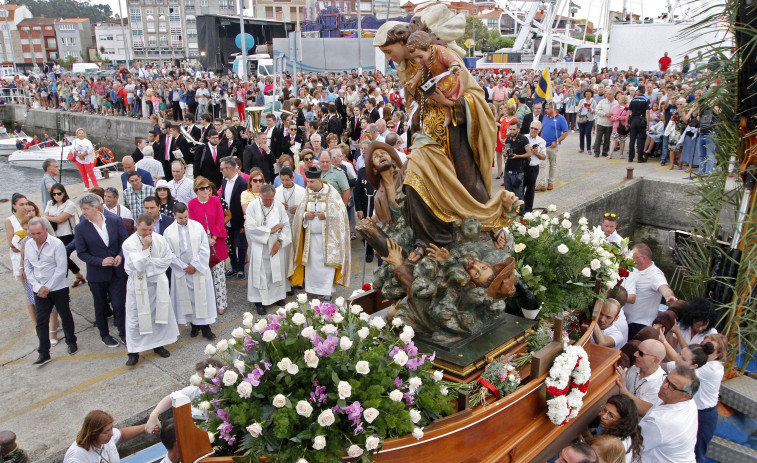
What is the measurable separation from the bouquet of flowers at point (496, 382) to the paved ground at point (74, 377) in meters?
3.32

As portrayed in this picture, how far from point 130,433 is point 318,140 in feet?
19.1

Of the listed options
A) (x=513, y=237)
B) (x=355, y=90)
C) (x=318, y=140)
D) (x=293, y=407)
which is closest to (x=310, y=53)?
(x=355, y=90)

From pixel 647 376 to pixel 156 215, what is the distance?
580 cm

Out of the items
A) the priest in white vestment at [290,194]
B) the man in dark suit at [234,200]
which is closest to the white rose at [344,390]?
the priest in white vestment at [290,194]

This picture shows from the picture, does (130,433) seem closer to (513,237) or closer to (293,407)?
(293,407)

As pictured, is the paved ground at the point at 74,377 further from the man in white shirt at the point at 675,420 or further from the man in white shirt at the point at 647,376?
the man in white shirt at the point at 675,420

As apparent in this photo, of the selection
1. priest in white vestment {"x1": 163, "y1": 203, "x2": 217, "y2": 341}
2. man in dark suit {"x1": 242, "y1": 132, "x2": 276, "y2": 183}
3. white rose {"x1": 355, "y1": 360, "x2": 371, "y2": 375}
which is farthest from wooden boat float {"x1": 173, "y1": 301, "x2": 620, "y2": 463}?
man in dark suit {"x1": 242, "y1": 132, "x2": 276, "y2": 183}

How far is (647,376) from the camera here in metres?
5.15

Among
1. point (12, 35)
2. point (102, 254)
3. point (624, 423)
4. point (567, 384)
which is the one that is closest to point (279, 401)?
point (567, 384)

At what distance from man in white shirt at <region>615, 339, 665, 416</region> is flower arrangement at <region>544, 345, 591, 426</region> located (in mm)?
455

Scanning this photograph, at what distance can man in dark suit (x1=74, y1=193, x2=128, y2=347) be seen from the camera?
6565 millimetres

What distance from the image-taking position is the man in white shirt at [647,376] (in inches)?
197

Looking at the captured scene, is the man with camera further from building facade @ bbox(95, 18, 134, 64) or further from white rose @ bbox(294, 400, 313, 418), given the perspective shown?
building facade @ bbox(95, 18, 134, 64)

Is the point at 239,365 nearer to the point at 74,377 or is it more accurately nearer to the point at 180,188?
the point at 74,377
